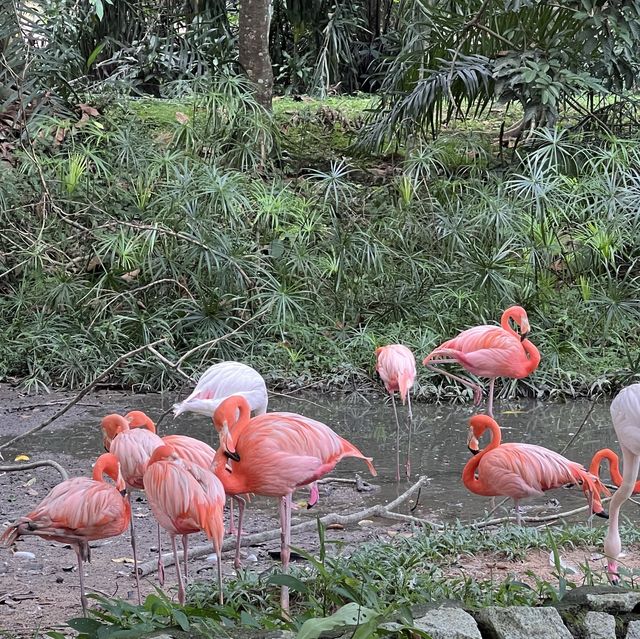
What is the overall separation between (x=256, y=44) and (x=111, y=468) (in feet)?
23.3

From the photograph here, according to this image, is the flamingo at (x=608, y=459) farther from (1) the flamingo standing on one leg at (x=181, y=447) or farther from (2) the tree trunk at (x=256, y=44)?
(2) the tree trunk at (x=256, y=44)

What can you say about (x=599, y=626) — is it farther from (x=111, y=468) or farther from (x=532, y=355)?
(x=532, y=355)

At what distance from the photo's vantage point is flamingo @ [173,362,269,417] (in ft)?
17.1

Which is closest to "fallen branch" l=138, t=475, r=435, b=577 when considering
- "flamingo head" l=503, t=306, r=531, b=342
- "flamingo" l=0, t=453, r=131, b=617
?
"flamingo" l=0, t=453, r=131, b=617

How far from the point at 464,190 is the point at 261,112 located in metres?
2.11

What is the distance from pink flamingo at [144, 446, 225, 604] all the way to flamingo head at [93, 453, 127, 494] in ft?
1.31

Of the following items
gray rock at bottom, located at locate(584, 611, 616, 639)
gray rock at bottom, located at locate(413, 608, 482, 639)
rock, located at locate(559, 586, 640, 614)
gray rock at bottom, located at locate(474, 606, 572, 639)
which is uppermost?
gray rock at bottom, located at locate(413, 608, 482, 639)

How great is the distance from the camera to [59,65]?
10.4 metres

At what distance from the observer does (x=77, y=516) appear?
3541mm

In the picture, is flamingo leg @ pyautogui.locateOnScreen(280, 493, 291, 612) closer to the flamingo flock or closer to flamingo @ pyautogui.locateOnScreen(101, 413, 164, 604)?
the flamingo flock

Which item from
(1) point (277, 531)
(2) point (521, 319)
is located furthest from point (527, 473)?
(2) point (521, 319)

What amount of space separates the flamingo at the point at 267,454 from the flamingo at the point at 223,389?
1437 mm

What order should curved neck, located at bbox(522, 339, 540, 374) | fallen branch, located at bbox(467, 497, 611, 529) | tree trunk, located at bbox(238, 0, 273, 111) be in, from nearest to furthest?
fallen branch, located at bbox(467, 497, 611, 529), curved neck, located at bbox(522, 339, 540, 374), tree trunk, located at bbox(238, 0, 273, 111)

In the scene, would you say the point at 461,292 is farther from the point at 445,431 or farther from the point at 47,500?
the point at 47,500
